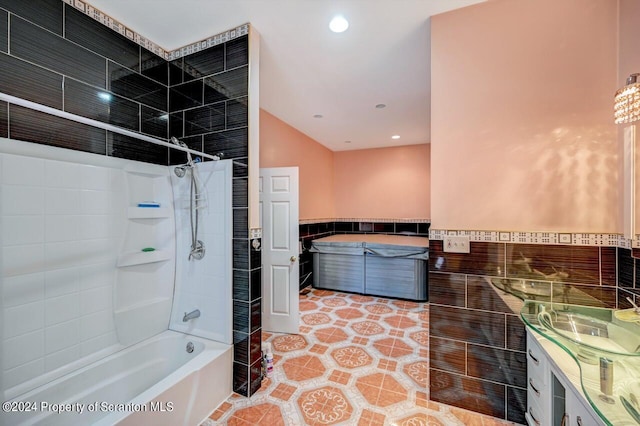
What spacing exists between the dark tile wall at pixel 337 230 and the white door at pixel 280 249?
116cm

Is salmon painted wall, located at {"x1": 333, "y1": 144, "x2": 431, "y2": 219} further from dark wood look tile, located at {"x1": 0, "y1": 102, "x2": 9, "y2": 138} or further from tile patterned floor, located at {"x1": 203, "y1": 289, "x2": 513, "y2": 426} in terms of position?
dark wood look tile, located at {"x1": 0, "y1": 102, "x2": 9, "y2": 138}

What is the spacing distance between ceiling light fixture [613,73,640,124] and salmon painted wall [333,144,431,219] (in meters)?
3.77

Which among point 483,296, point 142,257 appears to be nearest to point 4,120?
point 142,257

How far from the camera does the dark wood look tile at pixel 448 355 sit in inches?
64.5

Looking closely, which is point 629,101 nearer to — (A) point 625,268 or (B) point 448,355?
(A) point 625,268

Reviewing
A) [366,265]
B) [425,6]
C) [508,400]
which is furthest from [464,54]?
[366,265]

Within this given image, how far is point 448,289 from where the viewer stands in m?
1.65

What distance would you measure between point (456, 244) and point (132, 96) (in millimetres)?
2550

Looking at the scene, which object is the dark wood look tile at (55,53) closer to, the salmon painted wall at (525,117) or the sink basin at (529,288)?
the salmon painted wall at (525,117)

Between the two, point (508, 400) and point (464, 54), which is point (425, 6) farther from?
point (508, 400)

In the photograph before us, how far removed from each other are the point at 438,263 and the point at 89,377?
2308 millimetres

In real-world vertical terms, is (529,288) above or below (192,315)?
above

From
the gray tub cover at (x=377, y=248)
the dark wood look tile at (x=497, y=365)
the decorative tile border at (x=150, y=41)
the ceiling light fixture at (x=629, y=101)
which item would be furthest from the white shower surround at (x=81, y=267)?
the gray tub cover at (x=377, y=248)

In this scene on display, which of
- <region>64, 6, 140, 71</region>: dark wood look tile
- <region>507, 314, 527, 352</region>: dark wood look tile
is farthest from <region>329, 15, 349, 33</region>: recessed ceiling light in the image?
<region>507, 314, 527, 352</region>: dark wood look tile
